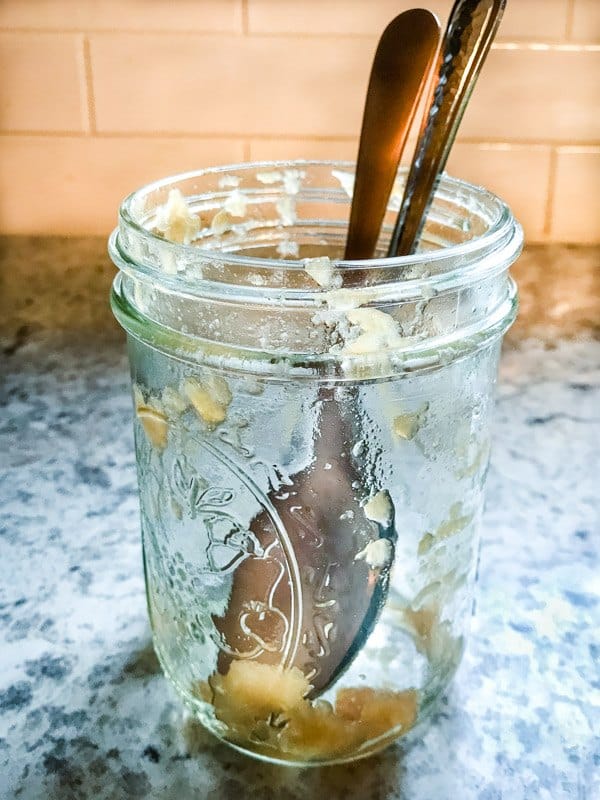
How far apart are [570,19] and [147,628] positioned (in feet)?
2.51

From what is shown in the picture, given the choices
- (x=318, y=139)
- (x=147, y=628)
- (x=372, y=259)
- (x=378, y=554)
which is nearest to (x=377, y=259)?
(x=372, y=259)

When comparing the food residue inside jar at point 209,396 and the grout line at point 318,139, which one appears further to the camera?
the grout line at point 318,139

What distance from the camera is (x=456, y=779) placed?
0.35m

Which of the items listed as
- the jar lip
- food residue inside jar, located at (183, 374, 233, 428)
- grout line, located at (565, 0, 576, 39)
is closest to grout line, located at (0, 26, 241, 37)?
grout line, located at (565, 0, 576, 39)

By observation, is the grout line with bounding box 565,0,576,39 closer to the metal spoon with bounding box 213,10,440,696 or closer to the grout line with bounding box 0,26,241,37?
the grout line with bounding box 0,26,241,37

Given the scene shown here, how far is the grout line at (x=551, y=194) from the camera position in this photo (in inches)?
36.4

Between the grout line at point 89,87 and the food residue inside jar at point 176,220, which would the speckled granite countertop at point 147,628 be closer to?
the food residue inside jar at point 176,220

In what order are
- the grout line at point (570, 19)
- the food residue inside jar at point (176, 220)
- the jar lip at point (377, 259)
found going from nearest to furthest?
1. the jar lip at point (377, 259)
2. the food residue inside jar at point (176, 220)
3. the grout line at point (570, 19)

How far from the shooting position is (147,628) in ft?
1.44

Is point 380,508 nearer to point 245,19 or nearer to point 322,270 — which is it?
point 322,270

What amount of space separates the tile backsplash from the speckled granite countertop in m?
0.28

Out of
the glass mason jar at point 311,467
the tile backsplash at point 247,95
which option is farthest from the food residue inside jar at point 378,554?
the tile backsplash at point 247,95

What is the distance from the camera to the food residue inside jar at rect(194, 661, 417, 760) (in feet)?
1.15

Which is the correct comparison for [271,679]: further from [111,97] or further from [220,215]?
[111,97]
